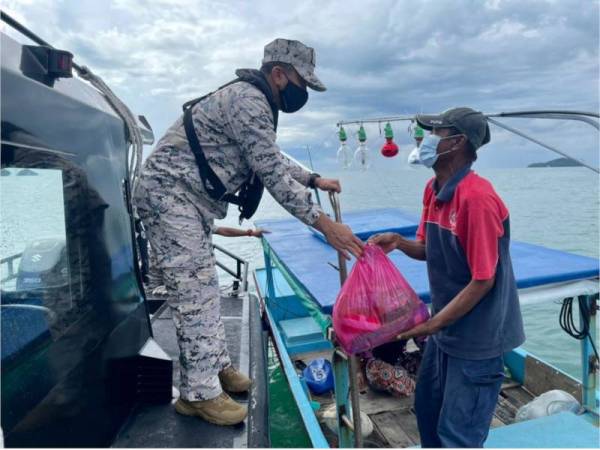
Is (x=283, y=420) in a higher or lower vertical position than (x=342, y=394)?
lower

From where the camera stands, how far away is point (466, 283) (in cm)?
241

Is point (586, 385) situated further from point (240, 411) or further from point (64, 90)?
point (64, 90)

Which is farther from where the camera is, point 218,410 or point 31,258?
point 218,410

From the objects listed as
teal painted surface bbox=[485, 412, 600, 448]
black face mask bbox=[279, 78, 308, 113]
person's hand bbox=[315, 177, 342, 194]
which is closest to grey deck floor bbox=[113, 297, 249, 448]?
person's hand bbox=[315, 177, 342, 194]

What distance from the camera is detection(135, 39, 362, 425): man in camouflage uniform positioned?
228cm

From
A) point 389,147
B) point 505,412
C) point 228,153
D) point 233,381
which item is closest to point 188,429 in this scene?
point 233,381

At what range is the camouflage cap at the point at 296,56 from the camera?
7.73 ft

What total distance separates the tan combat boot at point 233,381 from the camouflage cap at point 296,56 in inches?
67.9

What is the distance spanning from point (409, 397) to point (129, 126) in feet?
13.3

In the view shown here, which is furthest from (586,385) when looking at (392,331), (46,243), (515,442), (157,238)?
(46,243)

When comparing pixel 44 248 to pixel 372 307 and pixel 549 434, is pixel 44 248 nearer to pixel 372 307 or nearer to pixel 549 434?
pixel 372 307

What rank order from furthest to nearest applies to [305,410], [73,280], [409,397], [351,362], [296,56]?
[409,397], [305,410], [351,362], [296,56], [73,280]

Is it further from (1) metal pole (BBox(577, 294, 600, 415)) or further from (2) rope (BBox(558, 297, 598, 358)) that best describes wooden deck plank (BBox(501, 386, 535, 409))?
(2) rope (BBox(558, 297, 598, 358))

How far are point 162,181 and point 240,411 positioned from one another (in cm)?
126
